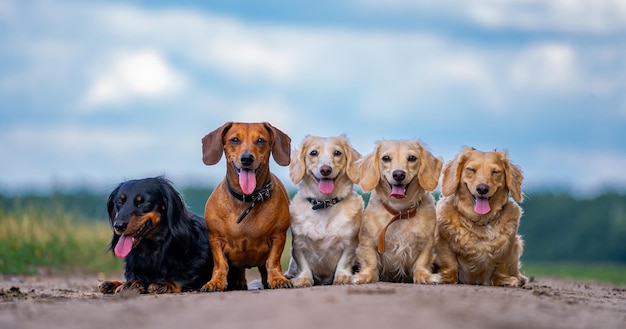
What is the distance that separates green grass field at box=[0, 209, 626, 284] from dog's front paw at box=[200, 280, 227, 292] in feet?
19.9

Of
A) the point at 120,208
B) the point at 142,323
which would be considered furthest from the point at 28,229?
the point at 142,323

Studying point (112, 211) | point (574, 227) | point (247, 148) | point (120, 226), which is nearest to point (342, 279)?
point (247, 148)

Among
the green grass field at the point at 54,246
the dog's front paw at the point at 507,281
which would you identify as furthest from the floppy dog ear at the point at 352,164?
the green grass field at the point at 54,246

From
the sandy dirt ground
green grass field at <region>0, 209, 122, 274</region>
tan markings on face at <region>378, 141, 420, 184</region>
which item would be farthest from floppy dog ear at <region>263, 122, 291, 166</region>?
green grass field at <region>0, 209, 122, 274</region>

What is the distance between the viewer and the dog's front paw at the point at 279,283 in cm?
671

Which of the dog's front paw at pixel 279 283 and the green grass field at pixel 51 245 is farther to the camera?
the green grass field at pixel 51 245

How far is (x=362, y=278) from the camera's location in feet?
22.7

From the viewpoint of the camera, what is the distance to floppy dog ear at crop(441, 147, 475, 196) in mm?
7234

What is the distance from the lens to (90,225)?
627 inches

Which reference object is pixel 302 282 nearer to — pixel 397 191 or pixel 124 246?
pixel 397 191

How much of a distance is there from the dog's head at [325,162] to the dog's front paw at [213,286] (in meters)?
1.09

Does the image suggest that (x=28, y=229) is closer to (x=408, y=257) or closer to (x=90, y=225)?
(x=90, y=225)

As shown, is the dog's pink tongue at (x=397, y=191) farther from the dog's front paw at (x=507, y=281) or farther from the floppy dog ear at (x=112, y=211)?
the floppy dog ear at (x=112, y=211)

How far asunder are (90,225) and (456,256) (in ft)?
33.4
